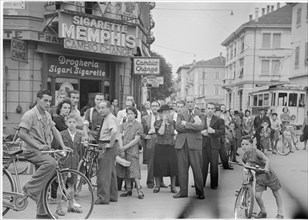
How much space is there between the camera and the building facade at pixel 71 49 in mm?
4667

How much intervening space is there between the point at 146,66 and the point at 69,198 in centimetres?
194

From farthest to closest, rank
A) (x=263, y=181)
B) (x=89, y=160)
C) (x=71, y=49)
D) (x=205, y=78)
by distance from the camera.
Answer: (x=71, y=49)
(x=89, y=160)
(x=205, y=78)
(x=263, y=181)

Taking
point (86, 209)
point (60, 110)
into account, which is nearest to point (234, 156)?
point (86, 209)

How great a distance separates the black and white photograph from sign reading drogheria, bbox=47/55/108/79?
0.02 m

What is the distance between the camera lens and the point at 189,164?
4762 millimetres

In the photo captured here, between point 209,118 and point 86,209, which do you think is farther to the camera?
point 209,118

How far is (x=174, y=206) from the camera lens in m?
4.38

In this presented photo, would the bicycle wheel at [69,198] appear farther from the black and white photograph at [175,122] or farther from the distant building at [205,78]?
the distant building at [205,78]

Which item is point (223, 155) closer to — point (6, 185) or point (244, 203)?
point (244, 203)

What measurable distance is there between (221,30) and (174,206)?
212 centimetres

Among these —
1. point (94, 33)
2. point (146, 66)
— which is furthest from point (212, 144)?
point (94, 33)

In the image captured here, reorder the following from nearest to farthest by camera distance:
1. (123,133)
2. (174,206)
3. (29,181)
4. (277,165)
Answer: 1. (29,181)
2. (277,165)
3. (174,206)
4. (123,133)

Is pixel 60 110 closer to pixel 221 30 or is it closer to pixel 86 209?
pixel 86 209

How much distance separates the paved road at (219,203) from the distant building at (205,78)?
912 mm
